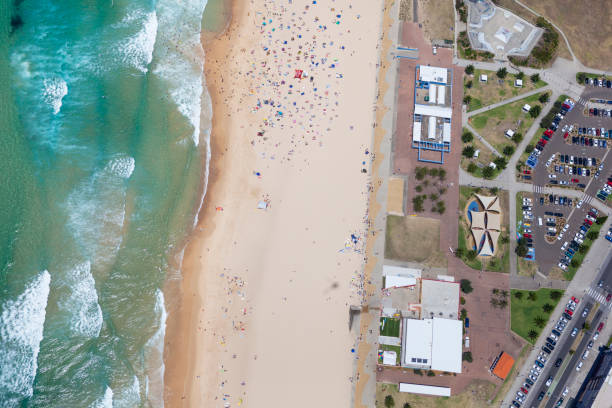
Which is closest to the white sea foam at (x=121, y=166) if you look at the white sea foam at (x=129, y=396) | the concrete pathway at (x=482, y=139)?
the white sea foam at (x=129, y=396)

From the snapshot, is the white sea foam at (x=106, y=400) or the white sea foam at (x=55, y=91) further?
the white sea foam at (x=55, y=91)

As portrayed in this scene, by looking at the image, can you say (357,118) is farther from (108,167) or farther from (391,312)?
(108,167)

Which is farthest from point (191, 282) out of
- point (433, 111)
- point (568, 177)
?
point (568, 177)

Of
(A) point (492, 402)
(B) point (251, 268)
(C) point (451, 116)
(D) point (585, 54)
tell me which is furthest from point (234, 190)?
(D) point (585, 54)

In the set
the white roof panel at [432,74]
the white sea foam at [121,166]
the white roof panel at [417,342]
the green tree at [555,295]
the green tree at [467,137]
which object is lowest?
the white roof panel at [417,342]

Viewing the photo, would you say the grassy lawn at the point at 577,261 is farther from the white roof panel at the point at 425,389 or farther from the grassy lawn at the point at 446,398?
the white roof panel at the point at 425,389

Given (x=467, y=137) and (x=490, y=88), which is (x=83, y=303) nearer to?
(x=467, y=137)
